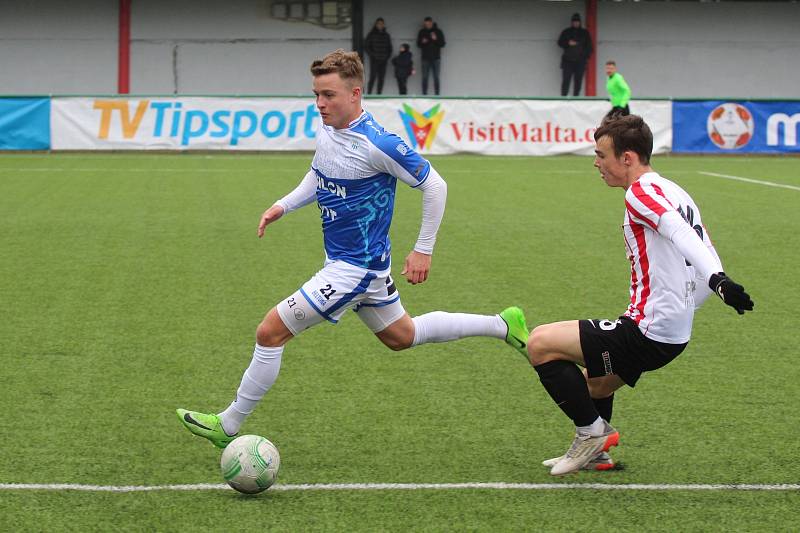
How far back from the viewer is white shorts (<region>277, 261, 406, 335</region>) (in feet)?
17.1

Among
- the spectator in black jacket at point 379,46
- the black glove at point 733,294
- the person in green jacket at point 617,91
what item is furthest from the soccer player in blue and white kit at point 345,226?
the spectator in black jacket at point 379,46

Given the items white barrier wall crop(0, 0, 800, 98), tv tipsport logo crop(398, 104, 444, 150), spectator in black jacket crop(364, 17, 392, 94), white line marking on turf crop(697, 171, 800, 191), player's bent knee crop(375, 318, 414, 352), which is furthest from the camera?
white barrier wall crop(0, 0, 800, 98)

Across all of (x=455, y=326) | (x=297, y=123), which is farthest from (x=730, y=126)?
(x=455, y=326)

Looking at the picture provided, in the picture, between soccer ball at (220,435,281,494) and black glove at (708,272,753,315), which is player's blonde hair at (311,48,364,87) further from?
black glove at (708,272,753,315)

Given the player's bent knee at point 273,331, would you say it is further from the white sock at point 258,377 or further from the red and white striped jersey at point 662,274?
the red and white striped jersey at point 662,274

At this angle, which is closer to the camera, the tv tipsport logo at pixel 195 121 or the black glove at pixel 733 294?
the black glove at pixel 733 294

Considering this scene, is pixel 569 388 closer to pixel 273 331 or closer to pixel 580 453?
pixel 580 453

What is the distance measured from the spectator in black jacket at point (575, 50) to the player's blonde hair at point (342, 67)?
27.8 metres

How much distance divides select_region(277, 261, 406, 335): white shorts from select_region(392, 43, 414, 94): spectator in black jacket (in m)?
27.0

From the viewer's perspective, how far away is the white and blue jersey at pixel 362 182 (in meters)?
5.31

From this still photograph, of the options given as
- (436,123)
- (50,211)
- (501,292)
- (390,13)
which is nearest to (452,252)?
(501,292)

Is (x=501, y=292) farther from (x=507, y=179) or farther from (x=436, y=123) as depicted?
(x=436, y=123)

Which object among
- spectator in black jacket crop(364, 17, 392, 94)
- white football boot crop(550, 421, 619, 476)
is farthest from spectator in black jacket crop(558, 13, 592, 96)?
white football boot crop(550, 421, 619, 476)

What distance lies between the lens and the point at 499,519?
4.60 meters
